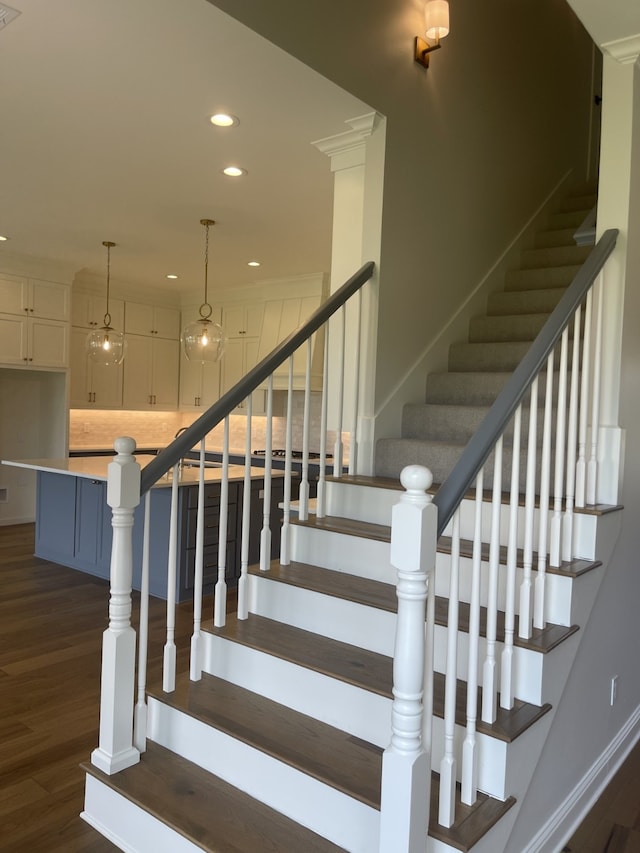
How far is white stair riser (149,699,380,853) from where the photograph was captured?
1798 millimetres

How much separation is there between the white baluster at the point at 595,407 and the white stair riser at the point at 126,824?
1.80 metres

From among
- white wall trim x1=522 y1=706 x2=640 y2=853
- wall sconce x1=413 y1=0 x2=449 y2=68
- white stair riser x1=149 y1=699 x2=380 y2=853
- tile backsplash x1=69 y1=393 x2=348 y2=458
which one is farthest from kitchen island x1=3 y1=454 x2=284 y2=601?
wall sconce x1=413 y1=0 x2=449 y2=68

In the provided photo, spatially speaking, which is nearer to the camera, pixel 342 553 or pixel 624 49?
pixel 624 49

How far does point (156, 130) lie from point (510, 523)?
2772 mm

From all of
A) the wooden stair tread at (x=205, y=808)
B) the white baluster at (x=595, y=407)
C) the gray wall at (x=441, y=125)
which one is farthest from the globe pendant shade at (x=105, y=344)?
the white baluster at (x=595, y=407)

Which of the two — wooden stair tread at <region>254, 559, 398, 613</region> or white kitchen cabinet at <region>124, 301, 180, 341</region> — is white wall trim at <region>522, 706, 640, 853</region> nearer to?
wooden stair tread at <region>254, 559, 398, 613</region>

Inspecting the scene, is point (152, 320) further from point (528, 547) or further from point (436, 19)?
point (528, 547)

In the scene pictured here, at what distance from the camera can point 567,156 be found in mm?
5078

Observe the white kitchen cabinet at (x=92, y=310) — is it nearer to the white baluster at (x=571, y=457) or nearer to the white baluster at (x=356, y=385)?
the white baluster at (x=356, y=385)

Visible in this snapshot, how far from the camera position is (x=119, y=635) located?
2.14m

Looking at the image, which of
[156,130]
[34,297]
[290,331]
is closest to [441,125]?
[156,130]

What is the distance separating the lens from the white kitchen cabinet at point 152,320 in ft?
25.7

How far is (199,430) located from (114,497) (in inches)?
15.6

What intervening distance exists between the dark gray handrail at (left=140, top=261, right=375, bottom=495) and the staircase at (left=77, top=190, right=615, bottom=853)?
2.29ft
